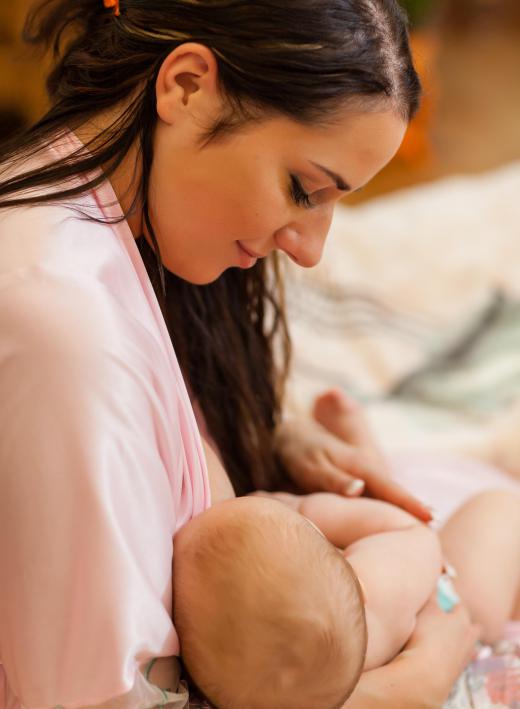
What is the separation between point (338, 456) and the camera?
1502 millimetres

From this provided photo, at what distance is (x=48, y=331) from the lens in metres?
0.92

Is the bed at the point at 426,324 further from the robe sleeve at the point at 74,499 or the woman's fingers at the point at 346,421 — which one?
the robe sleeve at the point at 74,499

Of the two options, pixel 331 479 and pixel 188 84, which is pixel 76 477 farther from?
pixel 331 479

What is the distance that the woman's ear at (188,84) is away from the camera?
1.01 metres

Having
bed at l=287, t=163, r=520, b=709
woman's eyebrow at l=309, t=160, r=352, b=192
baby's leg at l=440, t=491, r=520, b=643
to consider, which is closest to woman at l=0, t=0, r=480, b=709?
woman's eyebrow at l=309, t=160, r=352, b=192

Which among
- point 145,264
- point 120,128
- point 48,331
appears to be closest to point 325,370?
point 145,264

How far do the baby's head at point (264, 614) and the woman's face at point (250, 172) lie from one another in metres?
0.30

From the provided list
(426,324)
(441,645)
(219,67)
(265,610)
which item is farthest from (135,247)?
(426,324)

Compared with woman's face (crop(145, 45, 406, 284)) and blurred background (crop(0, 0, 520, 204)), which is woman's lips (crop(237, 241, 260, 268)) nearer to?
woman's face (crop(145, 45, 406, 284))

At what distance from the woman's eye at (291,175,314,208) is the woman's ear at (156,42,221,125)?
0.36 feet

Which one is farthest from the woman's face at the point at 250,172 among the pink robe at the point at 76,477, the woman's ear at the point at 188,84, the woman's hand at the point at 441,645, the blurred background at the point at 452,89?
the blurred background at the point at 452,89

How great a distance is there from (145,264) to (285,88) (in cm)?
29

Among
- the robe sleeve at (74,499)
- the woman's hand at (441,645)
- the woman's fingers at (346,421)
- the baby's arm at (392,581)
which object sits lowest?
the woman's hand at (441,645)

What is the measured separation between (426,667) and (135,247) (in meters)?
0.61
